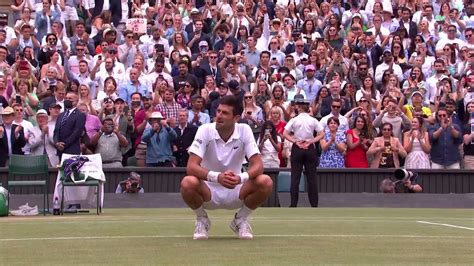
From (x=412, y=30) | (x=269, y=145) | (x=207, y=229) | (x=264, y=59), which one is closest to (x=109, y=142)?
(x=269, y=145)


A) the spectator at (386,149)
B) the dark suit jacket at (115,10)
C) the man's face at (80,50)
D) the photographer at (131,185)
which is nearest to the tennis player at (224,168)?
the photographer at (131,185)

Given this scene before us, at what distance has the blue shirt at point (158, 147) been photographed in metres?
24.9

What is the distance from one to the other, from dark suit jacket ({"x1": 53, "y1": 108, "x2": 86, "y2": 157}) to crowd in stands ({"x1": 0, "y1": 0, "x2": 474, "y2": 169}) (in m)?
0.08

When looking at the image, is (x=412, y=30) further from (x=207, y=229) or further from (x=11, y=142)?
(x=207, y=229)

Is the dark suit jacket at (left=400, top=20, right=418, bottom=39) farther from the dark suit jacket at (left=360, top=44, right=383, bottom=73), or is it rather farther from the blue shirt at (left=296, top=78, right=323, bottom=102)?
the blue shirt at (left=296, top=78, right=323, bottom=102)

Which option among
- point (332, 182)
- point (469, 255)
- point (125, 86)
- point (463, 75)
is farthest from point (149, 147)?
point (469, 255)

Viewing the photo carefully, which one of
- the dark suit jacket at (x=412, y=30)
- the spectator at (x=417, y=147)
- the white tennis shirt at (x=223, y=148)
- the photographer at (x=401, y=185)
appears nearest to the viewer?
the white tennis shirt at (x=223, y=148)

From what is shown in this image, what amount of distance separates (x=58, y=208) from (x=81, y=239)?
7491mm

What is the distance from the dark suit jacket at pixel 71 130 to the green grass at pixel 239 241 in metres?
4.69

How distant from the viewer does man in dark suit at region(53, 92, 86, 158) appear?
2344cm

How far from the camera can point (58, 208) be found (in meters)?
20.9

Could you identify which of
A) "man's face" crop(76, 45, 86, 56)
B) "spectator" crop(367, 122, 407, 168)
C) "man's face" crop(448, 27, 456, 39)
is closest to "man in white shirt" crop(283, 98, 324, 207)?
"spectator" crop(367, 122, 407, 168)

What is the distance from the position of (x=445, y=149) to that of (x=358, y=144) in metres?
1.91

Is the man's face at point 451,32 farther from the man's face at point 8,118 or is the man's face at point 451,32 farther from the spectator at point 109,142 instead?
the man's face at point 8,118
